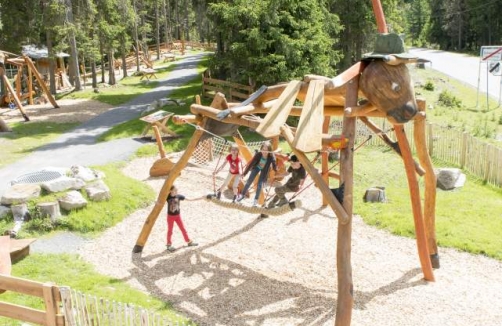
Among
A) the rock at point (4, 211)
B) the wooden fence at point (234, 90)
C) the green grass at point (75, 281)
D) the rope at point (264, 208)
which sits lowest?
the green grass at point (75, 281)

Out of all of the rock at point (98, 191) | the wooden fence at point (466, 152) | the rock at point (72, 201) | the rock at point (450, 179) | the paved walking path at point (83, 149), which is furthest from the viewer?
the paved walking path at point (83, 149)

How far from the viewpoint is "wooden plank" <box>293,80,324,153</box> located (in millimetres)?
5889

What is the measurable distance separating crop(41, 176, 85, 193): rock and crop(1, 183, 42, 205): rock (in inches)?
7.9

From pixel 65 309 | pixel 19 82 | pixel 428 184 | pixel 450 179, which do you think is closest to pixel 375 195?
pixel 450 179

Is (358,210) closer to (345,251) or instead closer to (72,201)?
(345,251)

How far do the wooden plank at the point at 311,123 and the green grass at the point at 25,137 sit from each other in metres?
12.0

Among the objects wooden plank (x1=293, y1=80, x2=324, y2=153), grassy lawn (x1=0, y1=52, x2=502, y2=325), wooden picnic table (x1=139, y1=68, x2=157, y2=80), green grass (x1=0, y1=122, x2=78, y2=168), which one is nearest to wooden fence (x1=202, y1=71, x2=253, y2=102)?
grassy lawn (x1=0, y1=52, x2=502, y2=325)

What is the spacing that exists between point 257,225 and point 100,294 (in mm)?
4214

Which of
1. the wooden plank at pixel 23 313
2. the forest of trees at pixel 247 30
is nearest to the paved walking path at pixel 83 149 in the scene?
the forest of trees at pixel 247 30

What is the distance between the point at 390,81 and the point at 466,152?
890cm

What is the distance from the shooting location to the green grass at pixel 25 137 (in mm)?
16484

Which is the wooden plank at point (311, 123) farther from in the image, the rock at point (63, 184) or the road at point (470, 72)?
the road at point (470, 72)

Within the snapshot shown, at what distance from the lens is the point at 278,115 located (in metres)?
6.61

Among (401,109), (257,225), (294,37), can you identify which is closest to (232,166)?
(257,225)
